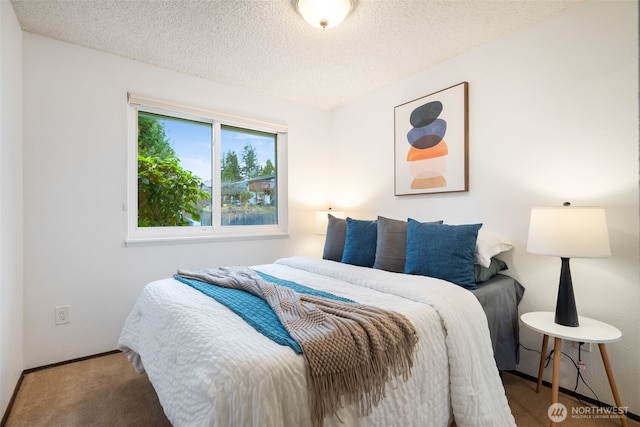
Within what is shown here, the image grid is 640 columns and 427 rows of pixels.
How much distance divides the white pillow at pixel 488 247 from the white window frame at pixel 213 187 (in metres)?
2.02

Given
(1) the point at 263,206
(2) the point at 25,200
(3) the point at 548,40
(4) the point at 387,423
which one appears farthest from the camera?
(1) the point at 263,206

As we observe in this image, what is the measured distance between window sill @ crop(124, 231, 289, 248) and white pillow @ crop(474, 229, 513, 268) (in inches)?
79.3

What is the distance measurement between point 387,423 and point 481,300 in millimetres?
947

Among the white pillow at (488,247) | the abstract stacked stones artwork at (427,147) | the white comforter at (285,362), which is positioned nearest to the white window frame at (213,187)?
the white comforter at (285,362)

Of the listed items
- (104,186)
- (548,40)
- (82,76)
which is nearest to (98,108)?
(82,76)

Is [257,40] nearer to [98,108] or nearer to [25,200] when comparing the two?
[98,108]

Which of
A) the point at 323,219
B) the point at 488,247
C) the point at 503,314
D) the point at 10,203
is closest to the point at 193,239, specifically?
the point at 10,203

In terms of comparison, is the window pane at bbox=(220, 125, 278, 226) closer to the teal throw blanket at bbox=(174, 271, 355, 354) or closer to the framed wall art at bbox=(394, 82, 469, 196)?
the teal throw blanket at bbox=(174, 271, 355, 354)

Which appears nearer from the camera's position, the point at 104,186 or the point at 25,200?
the point at 25,200

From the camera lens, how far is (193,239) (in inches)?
110

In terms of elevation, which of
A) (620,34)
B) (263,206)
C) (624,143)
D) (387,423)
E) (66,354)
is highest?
(620,34)

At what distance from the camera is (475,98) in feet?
7.76

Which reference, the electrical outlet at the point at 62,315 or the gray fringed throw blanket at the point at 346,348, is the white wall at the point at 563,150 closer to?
the gray fringed throw blanket at the point at 346,348

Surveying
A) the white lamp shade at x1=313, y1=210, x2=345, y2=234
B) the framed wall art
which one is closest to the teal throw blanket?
the white lamp shade at x1=313, y1=210, x2=345, y2=234
